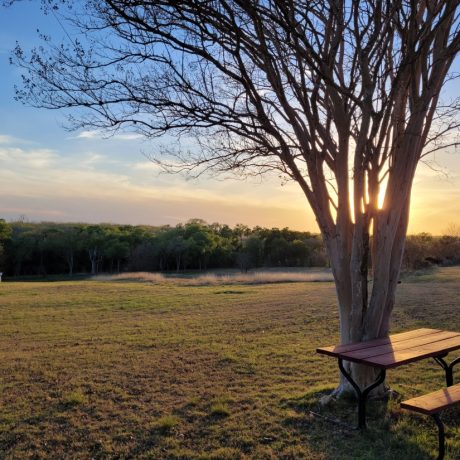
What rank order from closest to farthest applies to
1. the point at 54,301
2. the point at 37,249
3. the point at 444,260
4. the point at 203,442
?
the point at 203,442, the point at 54,301, the point at 444,260, the point at 37,249

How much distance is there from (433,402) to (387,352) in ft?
2.52

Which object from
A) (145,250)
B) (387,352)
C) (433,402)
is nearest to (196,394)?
(387,352)

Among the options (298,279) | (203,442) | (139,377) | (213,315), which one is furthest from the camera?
(298,279)

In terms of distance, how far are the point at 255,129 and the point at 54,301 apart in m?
14.4

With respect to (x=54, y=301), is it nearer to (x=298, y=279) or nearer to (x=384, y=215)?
(x=384, y=215)

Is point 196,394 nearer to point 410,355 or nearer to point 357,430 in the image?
point 357,430

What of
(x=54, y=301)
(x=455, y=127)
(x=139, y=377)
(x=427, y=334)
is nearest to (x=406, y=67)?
(x=455, y=127)

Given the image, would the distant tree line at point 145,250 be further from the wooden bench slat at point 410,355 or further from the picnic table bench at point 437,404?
the picnic table bench at point 437,404

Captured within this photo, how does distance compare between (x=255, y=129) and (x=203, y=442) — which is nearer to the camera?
(x=203, y=442)

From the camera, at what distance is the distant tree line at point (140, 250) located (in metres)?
56.6

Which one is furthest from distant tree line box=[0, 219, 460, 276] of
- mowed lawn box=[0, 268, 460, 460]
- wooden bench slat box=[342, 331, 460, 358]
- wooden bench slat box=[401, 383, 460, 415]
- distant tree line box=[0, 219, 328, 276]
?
wooden bench slat box=[401, 383, 460, 415]

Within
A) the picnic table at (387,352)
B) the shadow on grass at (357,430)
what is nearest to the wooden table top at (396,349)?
the picnic table at (387,352)

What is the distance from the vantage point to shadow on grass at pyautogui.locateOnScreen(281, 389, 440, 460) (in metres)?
3.67

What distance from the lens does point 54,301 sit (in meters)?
17.3
